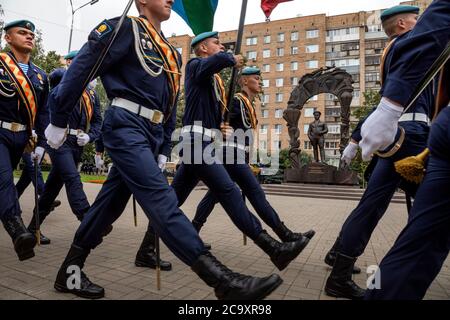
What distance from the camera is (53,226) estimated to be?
18.0ft

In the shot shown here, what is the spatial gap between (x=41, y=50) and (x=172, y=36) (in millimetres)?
34416

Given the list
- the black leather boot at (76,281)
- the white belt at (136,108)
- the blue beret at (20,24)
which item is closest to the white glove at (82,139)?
the blue beret at (20,24)

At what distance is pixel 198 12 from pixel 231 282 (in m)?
3.57

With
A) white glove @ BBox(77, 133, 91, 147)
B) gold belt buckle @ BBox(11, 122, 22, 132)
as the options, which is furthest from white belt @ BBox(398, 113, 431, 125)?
white glove @ BBox(77, 133, 91, 147)

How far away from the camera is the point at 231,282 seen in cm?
178

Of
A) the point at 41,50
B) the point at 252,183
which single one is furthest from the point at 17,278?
the point at 41,50

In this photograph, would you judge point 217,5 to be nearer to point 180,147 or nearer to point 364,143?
point 180,147

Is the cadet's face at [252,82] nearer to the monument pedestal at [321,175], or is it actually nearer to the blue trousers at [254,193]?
the blue trousers at [254,193]

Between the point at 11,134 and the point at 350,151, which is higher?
the point at 11,134

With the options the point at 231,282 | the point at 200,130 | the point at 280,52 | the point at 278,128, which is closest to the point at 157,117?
the point at 200,130

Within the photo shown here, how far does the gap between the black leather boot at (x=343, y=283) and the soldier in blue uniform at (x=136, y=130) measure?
1.11 metres

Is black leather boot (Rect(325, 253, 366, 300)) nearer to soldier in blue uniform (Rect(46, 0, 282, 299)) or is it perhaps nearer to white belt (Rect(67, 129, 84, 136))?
soldier in blue uniform (Rect(46, 0, 282, 299))

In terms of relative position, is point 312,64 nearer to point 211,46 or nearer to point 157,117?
point 211,46

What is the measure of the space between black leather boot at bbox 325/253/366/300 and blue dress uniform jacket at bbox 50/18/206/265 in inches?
56.8
